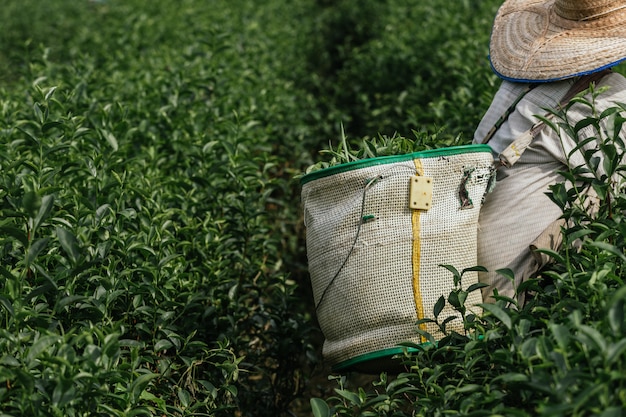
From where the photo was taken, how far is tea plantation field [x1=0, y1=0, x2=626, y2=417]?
1.94 m

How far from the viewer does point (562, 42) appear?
2.72 meters

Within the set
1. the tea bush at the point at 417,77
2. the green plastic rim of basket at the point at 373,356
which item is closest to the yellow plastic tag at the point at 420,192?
the green plastic rim of basket at the point at 373,356

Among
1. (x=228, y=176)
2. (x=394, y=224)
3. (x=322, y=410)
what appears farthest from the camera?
(x=228, y=176)

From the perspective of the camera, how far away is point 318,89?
6.81 meters

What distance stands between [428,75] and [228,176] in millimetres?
2148

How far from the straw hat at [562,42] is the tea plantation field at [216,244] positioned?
33cm

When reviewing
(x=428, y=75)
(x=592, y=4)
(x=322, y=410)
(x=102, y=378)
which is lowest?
(x=428, y=75)

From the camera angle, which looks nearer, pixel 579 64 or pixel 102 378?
pixel 102 378

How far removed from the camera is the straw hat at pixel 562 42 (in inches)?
103

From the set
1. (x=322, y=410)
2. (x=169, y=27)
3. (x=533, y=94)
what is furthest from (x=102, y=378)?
(x=169, y=27)

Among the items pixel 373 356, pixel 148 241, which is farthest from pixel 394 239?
pixel 148 241

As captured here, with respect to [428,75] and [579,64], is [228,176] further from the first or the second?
[428,75]

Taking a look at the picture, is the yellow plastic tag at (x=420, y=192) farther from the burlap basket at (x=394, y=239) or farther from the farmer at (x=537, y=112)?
the farmer at (x=537, y=112)

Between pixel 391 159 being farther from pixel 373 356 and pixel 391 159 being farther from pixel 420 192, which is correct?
pixel 373 356
